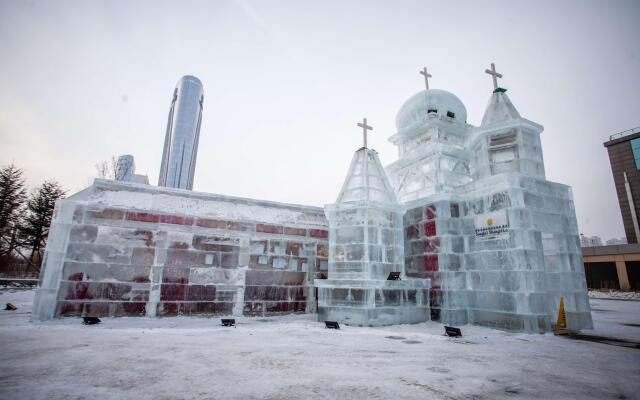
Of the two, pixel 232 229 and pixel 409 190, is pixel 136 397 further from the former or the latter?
pixel 409 190

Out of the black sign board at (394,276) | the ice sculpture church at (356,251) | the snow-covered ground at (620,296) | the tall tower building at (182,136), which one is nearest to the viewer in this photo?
the ice sculpture church at (356,251)

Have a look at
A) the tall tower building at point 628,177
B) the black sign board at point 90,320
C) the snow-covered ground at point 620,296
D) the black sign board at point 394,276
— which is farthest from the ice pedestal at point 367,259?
the tall tower building at point 628,177

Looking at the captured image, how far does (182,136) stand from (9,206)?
8907 cm

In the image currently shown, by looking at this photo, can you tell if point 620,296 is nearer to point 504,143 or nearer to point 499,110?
point 504,143

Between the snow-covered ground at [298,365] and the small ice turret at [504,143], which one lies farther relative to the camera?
the small ice turret at [504,143]

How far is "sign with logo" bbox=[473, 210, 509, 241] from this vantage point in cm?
898

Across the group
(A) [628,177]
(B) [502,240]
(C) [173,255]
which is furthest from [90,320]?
(A) [628,177]

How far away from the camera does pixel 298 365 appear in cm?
452

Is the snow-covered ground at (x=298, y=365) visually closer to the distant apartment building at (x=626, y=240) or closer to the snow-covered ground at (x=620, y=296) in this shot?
the snow-covered ground at (x=620, y=296)

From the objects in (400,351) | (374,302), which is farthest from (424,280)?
(400,351)

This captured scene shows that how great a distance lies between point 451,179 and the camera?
13.2 m

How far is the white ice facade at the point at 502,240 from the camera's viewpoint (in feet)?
27.8

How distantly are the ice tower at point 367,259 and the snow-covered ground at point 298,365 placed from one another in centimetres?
169

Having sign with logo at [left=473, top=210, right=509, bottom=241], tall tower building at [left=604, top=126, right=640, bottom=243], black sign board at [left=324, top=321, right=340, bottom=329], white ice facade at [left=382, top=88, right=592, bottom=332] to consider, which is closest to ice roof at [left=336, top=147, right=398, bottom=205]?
white ice facade at [left=382, top=88, right=592, bottom=332]
